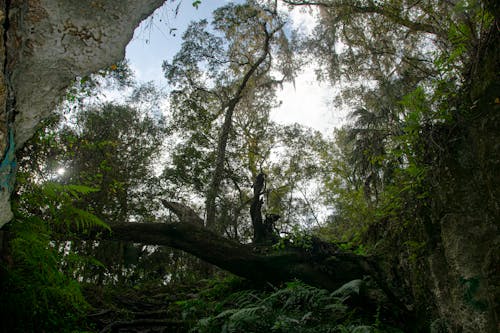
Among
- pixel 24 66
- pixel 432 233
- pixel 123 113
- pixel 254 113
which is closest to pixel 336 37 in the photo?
pixel 254 113

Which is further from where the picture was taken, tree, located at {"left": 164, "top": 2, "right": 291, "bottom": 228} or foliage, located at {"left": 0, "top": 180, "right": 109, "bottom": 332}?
tree, located at {"left": 164, "top": 2, "right": 291, "bottom": 228}

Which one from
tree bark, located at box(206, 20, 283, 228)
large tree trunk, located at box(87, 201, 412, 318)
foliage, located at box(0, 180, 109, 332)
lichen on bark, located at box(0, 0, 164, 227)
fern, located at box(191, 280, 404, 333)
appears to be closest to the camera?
lichen on bark, located at box(0, 0, 164, 227)

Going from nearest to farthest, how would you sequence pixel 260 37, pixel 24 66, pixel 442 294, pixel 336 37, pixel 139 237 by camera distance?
pixel 24 66 → pixel 442 294 → pixel 139 237 → pixel 336 37 → pixel 260 37

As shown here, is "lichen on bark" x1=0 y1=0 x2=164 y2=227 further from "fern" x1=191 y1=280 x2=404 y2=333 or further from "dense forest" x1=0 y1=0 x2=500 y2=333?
"fern" x1=191 y1=280 x2=404 y2=333

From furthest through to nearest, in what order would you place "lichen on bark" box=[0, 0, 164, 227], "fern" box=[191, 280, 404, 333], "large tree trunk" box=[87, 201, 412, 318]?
"large tree trunk" box=[87, 201, 412, 318] < "fern" box=[191, 280, 404, 333] < "lichen on bark" box=[0, 0, 164, 227]

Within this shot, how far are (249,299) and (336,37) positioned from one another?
1131 centimetres

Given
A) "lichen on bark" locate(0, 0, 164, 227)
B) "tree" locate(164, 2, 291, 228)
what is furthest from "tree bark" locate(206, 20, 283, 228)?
"lichen on bark" locate(0, 0, 164, 227)

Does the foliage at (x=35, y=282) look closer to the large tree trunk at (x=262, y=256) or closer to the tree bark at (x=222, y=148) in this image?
the large tree trunk at (x=262, y=256)

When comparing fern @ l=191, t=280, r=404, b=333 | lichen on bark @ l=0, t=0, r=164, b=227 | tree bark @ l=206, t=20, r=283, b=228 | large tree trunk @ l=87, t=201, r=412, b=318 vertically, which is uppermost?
tree bark @ l=206, t=20, r=283, b=228

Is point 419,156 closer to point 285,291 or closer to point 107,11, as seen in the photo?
point 285,291

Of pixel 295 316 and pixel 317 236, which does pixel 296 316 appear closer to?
pixel 295 316

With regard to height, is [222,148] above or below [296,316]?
above

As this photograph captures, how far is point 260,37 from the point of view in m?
15.9

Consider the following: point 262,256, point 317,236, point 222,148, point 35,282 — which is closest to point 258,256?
point 262,256
